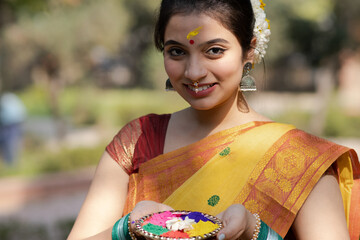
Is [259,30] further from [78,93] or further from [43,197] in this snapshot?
[78,93]

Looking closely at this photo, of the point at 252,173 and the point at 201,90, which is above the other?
the point at 201,90

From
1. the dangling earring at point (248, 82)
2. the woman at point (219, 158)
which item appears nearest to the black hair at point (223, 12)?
the woman at point (219, 158)

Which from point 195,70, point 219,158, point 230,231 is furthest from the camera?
point 219,158

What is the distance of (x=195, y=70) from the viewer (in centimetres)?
184

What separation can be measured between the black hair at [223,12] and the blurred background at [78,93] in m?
0.53

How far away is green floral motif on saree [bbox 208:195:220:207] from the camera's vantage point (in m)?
1.86

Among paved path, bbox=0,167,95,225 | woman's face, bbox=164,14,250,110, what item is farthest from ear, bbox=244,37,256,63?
paved path, bbox=0,167,95,225

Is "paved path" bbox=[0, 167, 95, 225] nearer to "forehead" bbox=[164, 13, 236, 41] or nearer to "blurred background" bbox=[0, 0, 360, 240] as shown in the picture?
"blurred background" bbox=[0, 0, 360, 240]

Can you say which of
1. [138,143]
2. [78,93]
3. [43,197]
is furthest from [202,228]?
[78,93]

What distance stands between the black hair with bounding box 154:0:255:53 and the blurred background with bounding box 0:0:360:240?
20.8 inches

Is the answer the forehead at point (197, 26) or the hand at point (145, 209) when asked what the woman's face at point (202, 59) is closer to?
the forehead at point (197, 26)

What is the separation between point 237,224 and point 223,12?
0.84 m

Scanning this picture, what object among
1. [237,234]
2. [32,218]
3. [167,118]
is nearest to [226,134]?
[167,118]

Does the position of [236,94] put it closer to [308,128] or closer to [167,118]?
[167,118]
